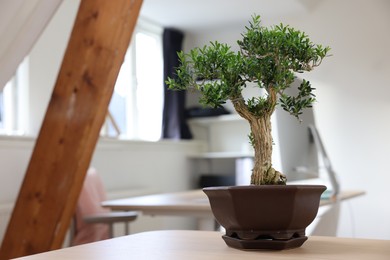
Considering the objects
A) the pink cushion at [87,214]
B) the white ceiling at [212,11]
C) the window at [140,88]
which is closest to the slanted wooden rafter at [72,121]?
the white ceiling at [212,11]

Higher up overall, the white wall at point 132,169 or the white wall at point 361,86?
the white wall at point 361,86

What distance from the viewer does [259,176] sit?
3.57 ft

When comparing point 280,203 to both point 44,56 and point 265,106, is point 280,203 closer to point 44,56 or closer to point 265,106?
point 265,106

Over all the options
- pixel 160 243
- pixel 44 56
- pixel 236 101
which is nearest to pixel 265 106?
pixel 236 101

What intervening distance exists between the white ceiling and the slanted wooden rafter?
0.48 metres

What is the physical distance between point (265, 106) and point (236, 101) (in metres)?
0.06

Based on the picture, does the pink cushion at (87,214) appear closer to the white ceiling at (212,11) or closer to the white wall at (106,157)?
the white wall at (106,157)

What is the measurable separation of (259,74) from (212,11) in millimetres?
1958

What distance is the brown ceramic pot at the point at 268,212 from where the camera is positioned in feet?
3.35

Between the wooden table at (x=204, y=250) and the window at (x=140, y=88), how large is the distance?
3.51m

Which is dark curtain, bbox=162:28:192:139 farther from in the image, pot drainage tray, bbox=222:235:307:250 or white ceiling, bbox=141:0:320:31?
pot drainage tray, bbox=222:235:307:250

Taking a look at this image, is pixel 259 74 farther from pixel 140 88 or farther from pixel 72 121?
pixel 140 88

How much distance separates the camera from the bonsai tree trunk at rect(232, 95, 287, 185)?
1085mm

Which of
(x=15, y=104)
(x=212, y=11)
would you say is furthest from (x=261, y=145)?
(x=15, y=104)
